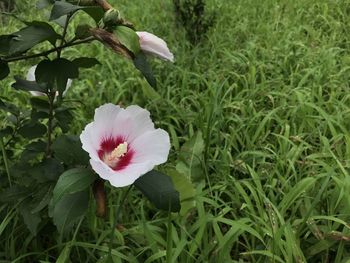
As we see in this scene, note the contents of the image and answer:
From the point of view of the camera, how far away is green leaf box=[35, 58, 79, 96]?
47.9 inches

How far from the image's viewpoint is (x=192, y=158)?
1.86 m

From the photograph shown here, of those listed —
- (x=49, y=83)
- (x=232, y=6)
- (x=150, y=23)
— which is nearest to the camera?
(x=49, y=83)

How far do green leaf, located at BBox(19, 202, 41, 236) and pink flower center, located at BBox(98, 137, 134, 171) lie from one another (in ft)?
1.50

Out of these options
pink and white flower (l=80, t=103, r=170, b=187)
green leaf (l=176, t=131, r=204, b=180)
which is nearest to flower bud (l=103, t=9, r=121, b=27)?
pink and white flower (l=80, t=103, r=170, b=187)

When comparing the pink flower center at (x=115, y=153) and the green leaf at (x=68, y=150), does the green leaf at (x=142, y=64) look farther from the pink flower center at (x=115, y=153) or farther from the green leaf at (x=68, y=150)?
the green leaf at (x=68, y=150)

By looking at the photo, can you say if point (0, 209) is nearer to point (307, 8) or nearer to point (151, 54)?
point (151, 54)

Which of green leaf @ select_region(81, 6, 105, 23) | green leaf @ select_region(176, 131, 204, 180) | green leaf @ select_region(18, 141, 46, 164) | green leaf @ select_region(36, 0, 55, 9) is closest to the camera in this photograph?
green leaf @ select_region(81, 6, 105, 23)

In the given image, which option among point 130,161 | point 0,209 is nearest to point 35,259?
point 0,209

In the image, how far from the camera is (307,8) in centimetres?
355

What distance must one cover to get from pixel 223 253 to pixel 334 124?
0.92 metres

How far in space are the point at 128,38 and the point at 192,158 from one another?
93 centimetres

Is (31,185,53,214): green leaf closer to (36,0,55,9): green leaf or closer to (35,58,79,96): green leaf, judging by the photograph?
(35,58,79,96): green leaf

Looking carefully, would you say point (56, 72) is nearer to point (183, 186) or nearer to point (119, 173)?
point (119, 173)

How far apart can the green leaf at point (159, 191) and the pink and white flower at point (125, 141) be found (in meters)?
0.07
